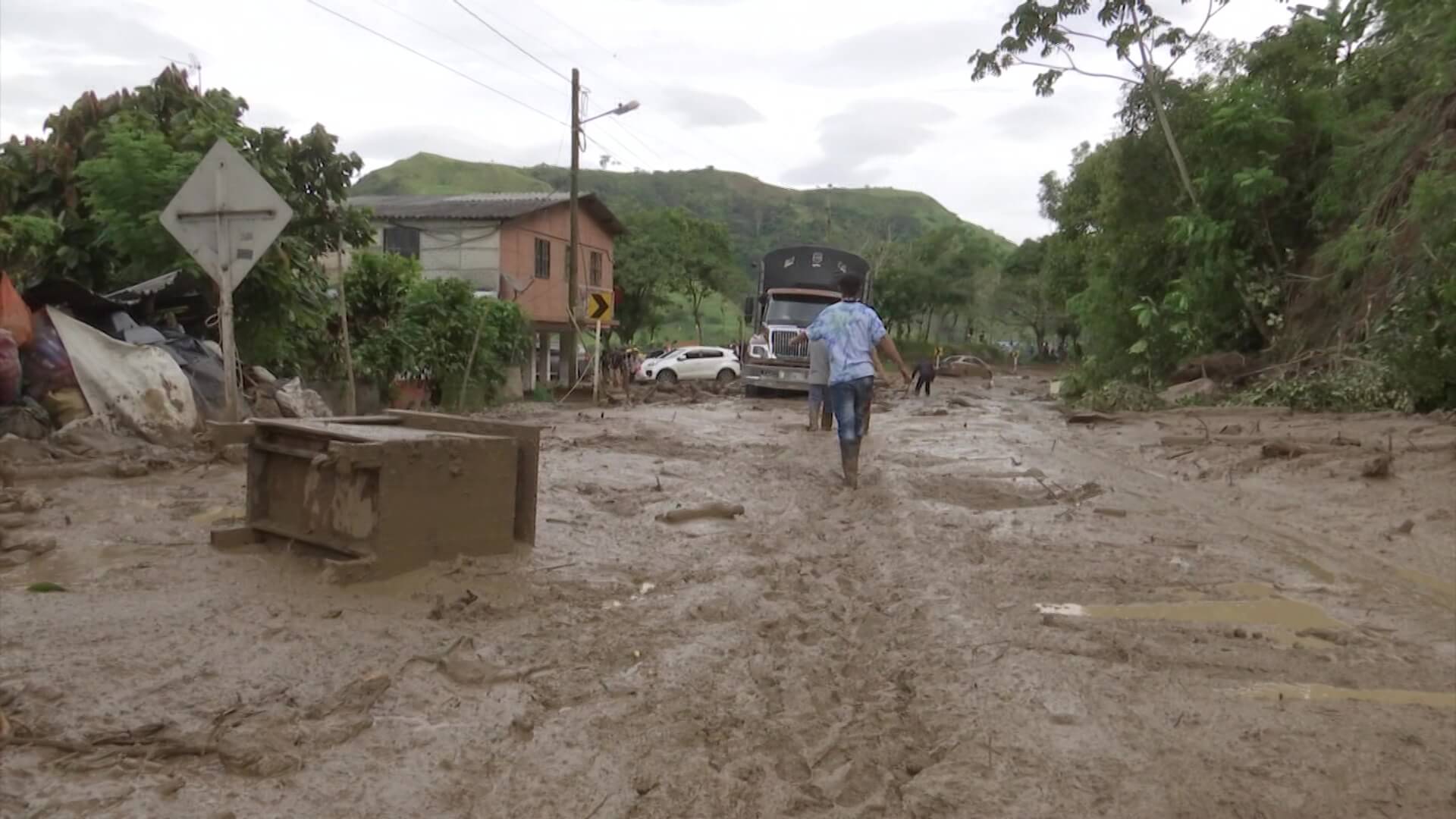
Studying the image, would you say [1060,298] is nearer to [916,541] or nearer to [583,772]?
[916,541]

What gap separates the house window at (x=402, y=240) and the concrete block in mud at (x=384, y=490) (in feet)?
99.1

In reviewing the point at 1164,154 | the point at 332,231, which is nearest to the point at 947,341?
the point at 1164,154

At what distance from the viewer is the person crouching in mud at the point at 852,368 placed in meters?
8.77

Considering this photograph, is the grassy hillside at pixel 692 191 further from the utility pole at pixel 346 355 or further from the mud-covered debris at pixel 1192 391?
the utility pole at pixel 346 355

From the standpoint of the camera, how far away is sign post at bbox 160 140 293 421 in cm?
805

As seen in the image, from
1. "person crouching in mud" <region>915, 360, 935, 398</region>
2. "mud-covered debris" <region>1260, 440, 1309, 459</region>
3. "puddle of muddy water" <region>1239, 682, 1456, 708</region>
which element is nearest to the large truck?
"person crouching in mud" <region>915, 360, 935, 398</region>

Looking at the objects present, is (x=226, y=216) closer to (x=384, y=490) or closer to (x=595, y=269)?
(x=384, y=490)

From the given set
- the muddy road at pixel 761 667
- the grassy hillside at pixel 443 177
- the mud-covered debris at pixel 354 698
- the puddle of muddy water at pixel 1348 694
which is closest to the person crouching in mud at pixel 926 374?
the muddy road at pixel 761 667

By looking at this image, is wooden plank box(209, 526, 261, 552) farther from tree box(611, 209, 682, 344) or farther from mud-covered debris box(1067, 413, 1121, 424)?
tree box(611, 209, 682, 344)

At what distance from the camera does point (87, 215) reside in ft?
37.5

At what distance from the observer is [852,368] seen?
28.8 ft

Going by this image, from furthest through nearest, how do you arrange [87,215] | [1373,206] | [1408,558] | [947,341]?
[947,341], [1373,206], [87,215], [1408,558]

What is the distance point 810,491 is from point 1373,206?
11.8 meters

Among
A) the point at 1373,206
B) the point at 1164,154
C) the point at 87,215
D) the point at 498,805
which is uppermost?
the point at 1164,154
